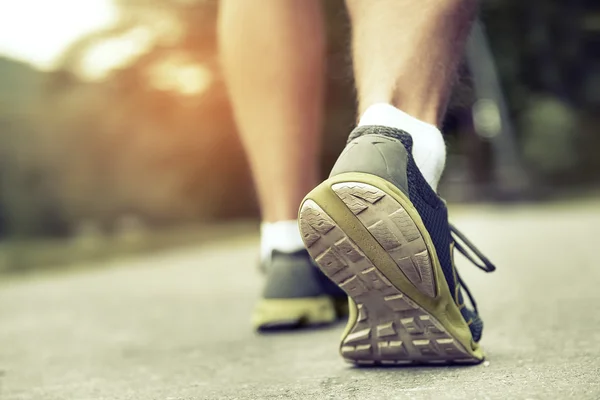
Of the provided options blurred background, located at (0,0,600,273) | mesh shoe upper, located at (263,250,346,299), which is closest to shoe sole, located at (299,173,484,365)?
mesh shoe upper, located at (263,250,346,299)

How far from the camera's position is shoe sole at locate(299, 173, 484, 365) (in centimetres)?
80

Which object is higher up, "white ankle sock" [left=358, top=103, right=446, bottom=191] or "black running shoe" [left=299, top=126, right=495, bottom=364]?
"white ankle sock" [left=358, top=103, right=446, bottom=191]

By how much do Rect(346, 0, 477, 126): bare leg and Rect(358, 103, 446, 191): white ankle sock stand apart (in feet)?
0.04

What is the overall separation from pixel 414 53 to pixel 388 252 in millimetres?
257

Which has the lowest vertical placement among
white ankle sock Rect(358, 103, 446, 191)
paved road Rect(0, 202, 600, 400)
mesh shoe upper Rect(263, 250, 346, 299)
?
paved road Rect(0, 202, 600, 400)

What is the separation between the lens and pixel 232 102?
1400 mm

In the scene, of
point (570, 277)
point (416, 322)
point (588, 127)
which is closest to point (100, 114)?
point (570, 277)

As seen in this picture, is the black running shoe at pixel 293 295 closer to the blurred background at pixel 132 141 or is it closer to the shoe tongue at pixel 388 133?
the shoe tongue at pixel 388 133

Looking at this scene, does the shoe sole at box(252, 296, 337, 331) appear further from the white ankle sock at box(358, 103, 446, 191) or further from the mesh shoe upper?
the white ankle sock at box(358, 103, 446, 191)

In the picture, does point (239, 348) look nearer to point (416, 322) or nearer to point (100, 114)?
point (416, 322)

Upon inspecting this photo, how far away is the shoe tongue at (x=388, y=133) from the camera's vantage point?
86 cm

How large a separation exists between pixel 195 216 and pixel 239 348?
5172 millimetres

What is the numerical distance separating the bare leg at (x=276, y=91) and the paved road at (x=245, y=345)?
268mm

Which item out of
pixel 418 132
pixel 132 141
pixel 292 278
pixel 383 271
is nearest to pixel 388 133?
pixel 418 132
